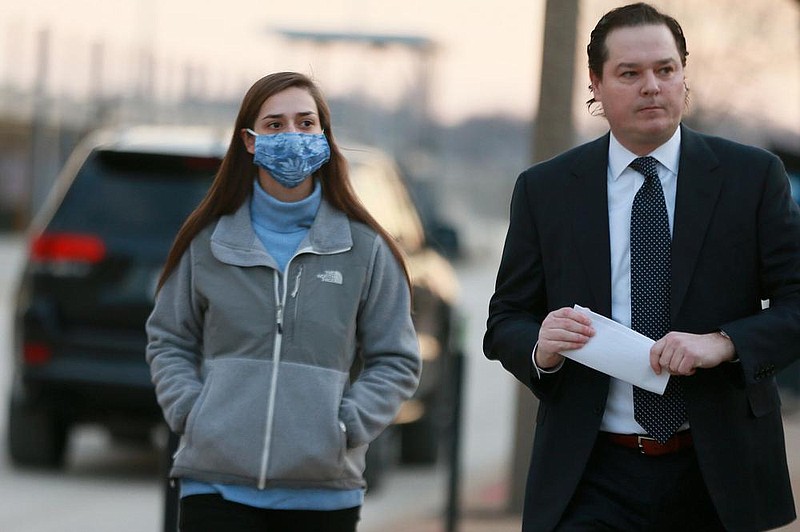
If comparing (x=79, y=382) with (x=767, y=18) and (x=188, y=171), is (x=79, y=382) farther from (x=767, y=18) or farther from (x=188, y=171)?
(x=767, y=18)

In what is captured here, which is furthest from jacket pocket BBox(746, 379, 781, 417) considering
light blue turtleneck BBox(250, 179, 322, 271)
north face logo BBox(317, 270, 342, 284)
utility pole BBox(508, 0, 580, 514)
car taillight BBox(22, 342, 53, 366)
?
car taillight BBox(22, 342, 53, 366)

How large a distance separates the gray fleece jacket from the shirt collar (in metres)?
0.76

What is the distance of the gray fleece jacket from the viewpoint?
412cm

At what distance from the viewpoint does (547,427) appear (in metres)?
3.78

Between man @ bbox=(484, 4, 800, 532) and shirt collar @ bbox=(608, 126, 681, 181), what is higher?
shirt collar @ bbox=(608, 126, 681, 181)

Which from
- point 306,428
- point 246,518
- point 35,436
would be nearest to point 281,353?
point 306,428

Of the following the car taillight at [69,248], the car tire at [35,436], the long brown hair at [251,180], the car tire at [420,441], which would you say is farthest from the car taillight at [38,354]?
the long brown hair at [251,180]

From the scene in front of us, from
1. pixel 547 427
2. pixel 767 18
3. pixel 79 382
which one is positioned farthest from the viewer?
pixel 767 18

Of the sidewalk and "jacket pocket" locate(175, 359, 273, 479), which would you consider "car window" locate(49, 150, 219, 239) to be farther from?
"jacket pocket" locate(175, 359, 273, 479)

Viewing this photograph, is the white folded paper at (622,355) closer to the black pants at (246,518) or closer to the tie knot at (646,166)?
the tie knot at (646,166)

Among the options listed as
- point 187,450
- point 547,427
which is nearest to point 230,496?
point 187,450

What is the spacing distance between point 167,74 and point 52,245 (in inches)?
1614

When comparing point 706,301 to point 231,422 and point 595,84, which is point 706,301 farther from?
point 231,422

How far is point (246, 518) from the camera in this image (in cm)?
412
